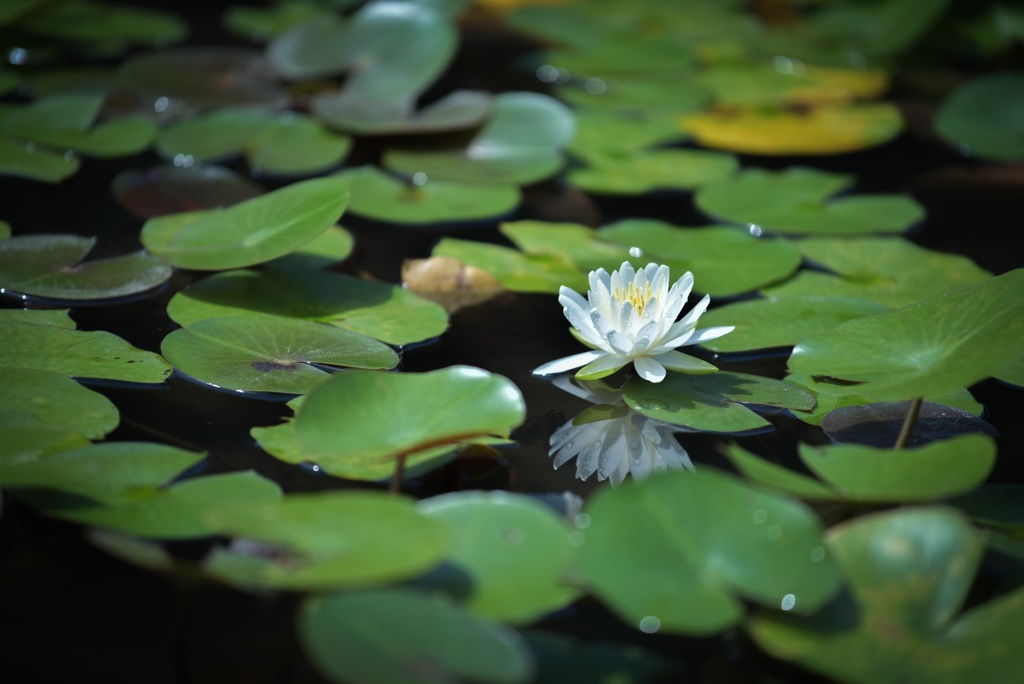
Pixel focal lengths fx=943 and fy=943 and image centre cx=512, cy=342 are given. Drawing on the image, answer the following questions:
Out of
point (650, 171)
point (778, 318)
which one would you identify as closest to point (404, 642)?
point (778, 318)

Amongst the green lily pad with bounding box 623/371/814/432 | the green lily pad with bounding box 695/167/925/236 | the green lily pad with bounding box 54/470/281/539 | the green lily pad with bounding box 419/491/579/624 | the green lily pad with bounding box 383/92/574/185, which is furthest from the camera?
the green lily pad with bounding box 383/92/574/185

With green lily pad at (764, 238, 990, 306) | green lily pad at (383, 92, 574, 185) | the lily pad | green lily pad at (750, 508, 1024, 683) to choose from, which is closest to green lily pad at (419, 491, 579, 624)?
green lily pad at (750, 508, 1024, 683)

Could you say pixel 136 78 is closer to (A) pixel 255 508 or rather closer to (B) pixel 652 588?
(A) pixel 255 508

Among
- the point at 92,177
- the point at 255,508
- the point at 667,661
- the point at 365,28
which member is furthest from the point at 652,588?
the point at 365,28

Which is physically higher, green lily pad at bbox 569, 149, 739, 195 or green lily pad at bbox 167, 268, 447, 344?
green lily pad at bbox 167, 268, 447, 344

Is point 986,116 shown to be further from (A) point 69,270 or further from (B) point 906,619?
(A) point 69,270

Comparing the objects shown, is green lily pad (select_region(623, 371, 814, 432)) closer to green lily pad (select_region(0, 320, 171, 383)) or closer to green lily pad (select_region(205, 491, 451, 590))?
green lily pad (select_region(205, 491, 451, 590))
